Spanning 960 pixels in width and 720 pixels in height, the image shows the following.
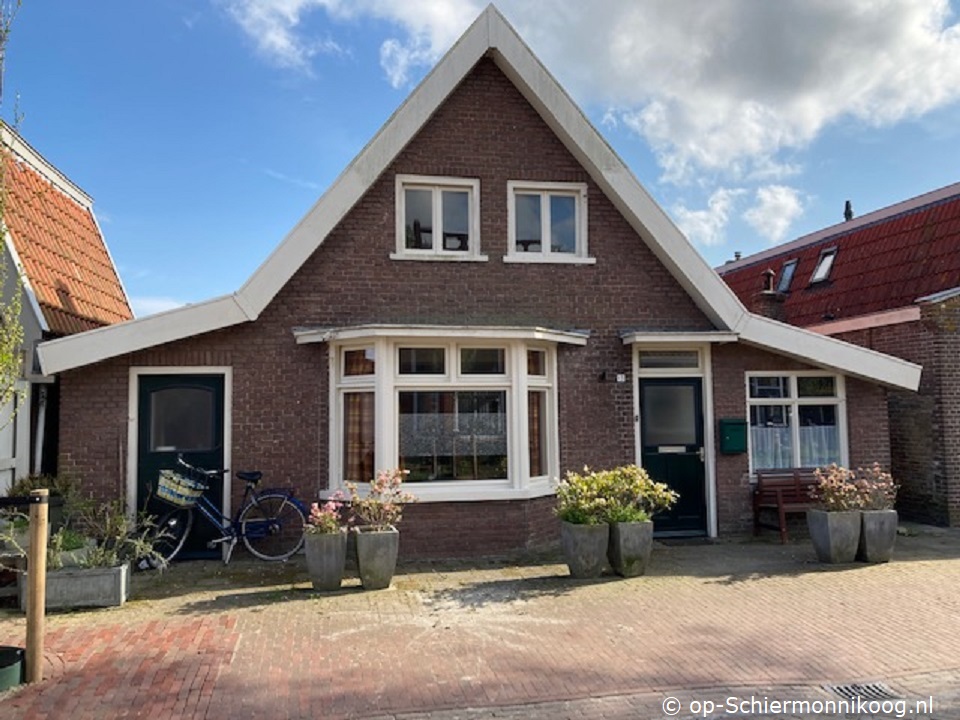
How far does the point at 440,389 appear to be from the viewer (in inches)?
388

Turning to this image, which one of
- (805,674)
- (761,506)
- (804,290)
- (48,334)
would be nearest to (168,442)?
(48,334)

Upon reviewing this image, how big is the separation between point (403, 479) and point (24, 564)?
14.2ft

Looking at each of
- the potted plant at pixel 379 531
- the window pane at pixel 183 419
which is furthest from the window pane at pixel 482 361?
the window pane at pixel 183 419

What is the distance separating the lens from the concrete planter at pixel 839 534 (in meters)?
9.18

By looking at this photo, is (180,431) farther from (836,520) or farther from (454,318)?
(836,520)

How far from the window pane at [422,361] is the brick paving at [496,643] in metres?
2.58

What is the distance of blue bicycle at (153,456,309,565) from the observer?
9211 mm

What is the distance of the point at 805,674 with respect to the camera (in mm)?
5512

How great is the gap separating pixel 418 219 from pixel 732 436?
18.9ft

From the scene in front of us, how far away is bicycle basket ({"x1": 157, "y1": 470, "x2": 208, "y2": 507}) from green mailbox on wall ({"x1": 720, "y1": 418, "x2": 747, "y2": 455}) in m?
7.52

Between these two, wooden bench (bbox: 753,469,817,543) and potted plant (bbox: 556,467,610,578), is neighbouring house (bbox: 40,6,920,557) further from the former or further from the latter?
potted plant (bbox: 556,467,610,578)

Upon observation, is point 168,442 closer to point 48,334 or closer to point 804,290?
point 48,334

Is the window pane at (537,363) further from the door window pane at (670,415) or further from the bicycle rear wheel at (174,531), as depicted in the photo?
the bicycle rear wheel at (174,531)

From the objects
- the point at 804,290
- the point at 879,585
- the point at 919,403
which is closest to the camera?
the point at 879,585
